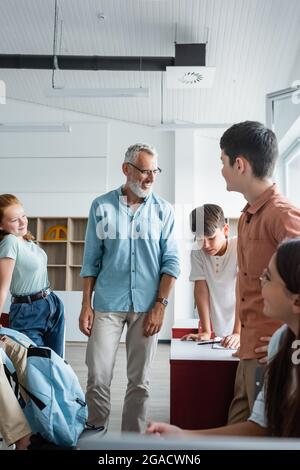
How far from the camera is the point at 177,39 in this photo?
4.64 m

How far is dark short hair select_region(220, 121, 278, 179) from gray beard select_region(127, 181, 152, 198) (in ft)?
2.30

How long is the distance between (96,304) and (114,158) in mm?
5607

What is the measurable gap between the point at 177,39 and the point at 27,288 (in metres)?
3.79

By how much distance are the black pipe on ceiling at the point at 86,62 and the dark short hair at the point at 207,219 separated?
363 centimetres

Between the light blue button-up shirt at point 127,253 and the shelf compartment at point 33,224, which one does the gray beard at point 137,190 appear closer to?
the light blue button-up shirt at point 127,253

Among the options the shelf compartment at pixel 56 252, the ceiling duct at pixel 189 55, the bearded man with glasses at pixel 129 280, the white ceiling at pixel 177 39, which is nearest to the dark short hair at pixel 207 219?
the bearded man with glasses at pixel 129 280

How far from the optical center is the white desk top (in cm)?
129

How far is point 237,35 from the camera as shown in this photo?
4301 mm

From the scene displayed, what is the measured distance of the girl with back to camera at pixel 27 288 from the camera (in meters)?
1.75

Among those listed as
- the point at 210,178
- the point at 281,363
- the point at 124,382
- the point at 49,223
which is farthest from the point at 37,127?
the point at 281,363

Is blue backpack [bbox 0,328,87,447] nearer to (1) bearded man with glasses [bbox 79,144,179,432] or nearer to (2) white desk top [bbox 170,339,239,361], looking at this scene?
(1) bearded man with glasses [bbox 79,144,179,432]

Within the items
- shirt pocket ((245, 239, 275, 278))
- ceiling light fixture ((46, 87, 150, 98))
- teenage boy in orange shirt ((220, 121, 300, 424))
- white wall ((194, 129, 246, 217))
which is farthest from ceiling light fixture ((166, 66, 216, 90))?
shirt pocket ((245, 239, 275, 278))

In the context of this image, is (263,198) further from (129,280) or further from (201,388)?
(129,280)
